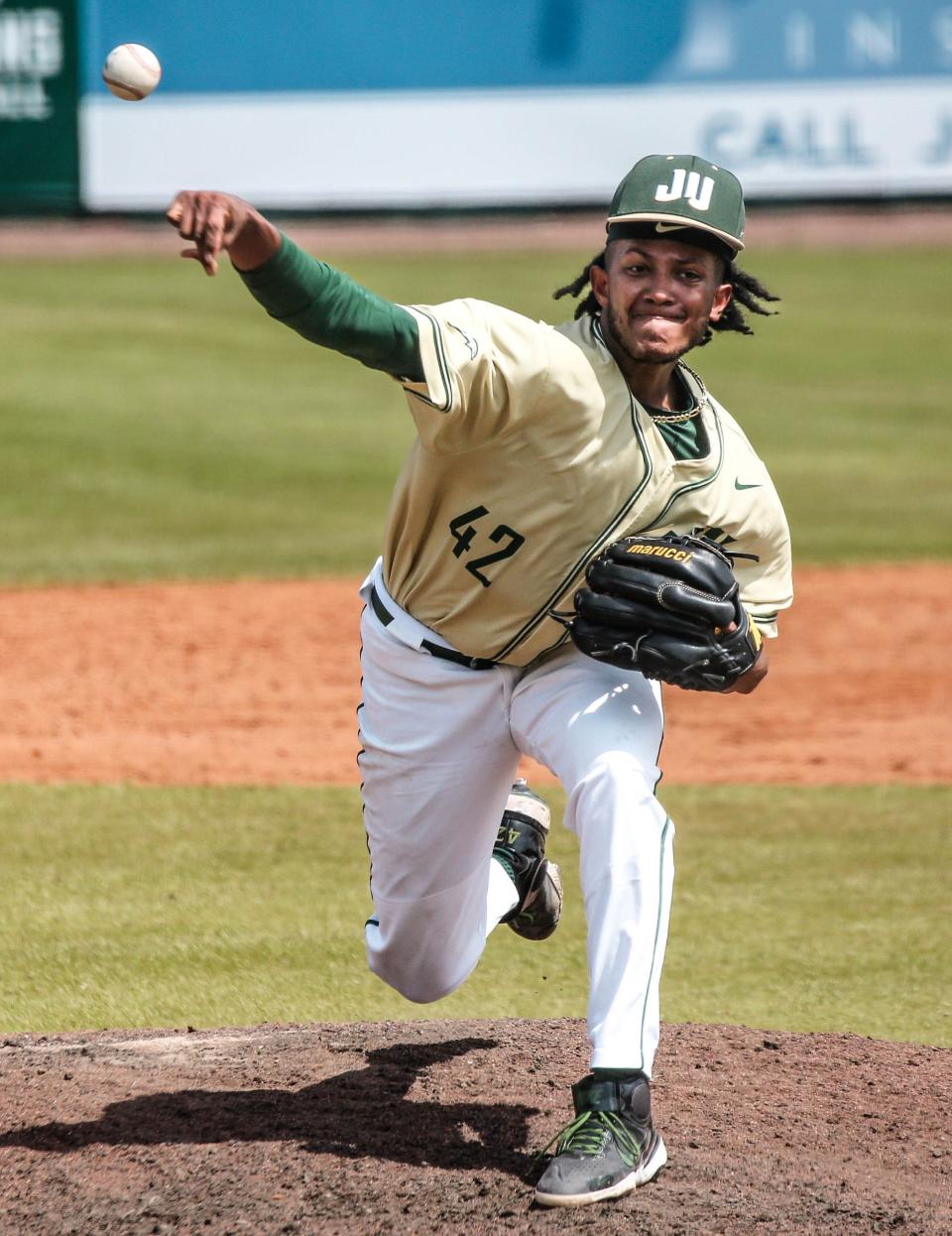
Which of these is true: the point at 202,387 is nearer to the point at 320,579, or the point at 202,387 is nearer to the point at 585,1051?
the point at 320,579

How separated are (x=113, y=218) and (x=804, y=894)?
1547 centimetres

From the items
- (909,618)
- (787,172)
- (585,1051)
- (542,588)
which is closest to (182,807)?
(585,1051)

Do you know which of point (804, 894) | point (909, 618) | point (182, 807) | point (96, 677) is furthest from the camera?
point (909, 618)

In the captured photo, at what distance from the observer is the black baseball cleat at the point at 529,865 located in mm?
4473

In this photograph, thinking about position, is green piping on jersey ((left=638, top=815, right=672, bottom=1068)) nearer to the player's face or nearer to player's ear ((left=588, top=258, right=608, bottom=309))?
the player's face

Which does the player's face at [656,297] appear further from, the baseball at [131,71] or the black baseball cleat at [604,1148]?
the black baseball cleat at [604,1148]

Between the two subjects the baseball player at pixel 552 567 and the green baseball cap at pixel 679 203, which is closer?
the baseball player at pixel 552 567

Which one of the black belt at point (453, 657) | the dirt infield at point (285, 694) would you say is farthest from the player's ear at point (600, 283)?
the dirt infield at point (285, 694)

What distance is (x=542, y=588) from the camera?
370 cm

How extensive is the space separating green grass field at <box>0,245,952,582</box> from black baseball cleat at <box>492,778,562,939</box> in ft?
21.4

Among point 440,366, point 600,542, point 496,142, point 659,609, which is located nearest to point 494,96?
point 496,142

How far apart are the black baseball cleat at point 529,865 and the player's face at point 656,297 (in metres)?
1.39

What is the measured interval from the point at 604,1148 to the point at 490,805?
0.92 meters

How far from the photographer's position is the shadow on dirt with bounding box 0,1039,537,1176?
11.3 feet
